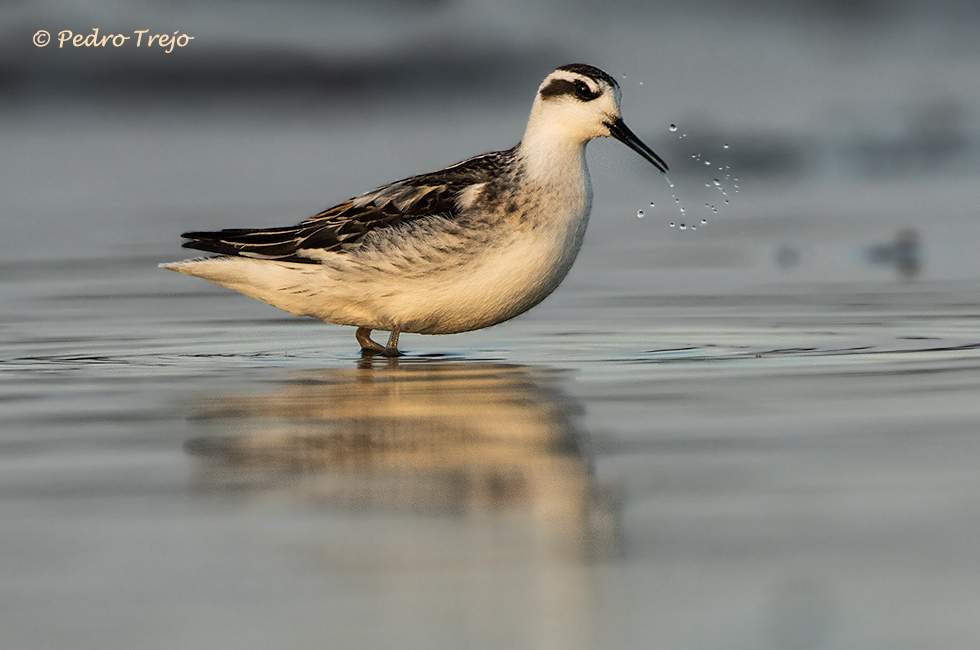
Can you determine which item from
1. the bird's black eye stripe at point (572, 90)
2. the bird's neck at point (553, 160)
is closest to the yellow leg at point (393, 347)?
the bird's neck at point (553, 160)

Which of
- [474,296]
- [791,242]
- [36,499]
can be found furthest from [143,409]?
[791,242]

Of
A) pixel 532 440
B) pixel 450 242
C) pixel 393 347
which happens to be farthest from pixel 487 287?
pixel 532 440

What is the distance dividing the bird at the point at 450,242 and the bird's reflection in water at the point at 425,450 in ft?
2.83

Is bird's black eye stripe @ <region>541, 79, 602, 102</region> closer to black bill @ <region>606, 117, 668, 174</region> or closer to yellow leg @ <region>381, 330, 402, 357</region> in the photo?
black bill @ <region>606, 117, 668, 174</region>

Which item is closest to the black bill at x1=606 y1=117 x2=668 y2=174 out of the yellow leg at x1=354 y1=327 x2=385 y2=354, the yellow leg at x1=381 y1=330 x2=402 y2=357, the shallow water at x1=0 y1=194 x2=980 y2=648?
the shallow water at x1=0 y1=194 x2=980 y2=648

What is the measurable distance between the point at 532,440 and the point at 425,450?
1.49 feet

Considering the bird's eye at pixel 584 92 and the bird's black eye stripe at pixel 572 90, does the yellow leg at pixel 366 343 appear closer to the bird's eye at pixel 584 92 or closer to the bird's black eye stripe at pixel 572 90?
the bird's black eye stripe at pixel 572 90

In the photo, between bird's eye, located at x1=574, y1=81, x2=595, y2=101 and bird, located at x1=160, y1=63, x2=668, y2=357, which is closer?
bird, located at x1=160, y1=63, x2=668, y2=357

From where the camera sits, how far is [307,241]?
963cm

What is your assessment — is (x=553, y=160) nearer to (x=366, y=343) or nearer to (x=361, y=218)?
(x=361, y=218)

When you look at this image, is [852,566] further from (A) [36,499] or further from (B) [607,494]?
(A) [36,499]

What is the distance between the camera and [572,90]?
31.2ft

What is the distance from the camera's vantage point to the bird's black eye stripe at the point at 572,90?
948cm

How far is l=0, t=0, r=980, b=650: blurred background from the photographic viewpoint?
164 inches
